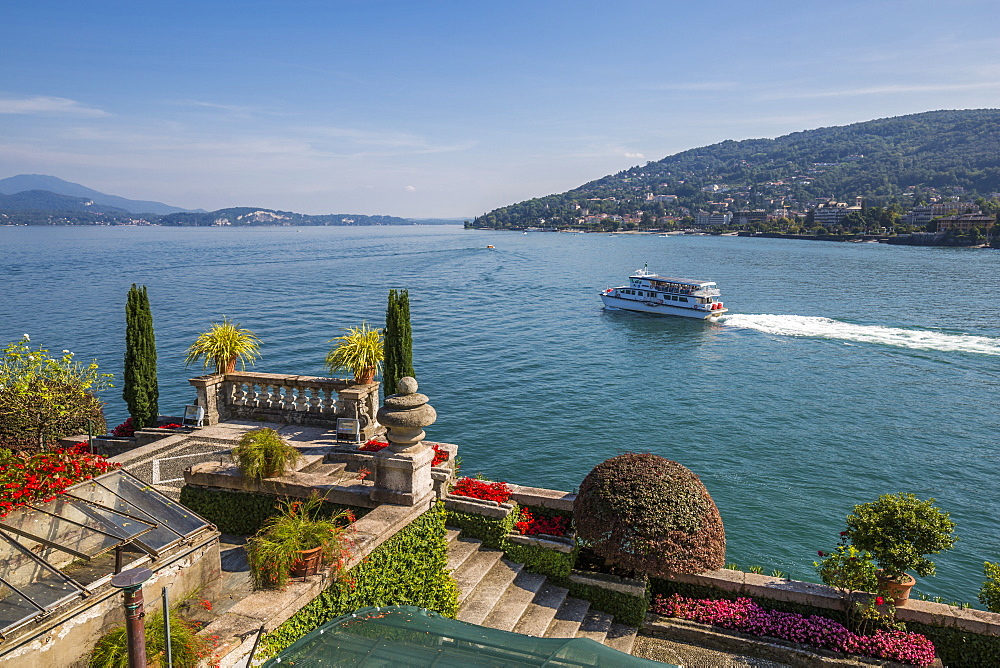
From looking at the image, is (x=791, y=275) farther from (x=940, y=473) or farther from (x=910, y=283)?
(x=940, y=473)

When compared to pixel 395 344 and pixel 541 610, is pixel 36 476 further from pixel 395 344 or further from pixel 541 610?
pixel 395 344

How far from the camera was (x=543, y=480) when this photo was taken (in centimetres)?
2188

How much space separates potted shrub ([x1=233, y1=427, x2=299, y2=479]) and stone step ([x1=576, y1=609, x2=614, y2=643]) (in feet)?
19.8

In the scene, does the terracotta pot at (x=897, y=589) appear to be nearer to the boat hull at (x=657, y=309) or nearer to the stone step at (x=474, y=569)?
the stone step at (x=474, y=569)

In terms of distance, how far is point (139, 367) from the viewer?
59.2 feet

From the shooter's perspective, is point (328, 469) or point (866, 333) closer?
point (328, 469)

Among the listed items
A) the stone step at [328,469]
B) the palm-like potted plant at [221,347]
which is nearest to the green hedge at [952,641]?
the stone step at [328,469]

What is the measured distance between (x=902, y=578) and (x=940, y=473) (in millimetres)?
17947

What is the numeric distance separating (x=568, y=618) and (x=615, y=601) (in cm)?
91

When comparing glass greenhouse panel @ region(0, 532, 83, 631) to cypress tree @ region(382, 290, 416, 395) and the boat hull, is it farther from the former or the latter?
the boat hull

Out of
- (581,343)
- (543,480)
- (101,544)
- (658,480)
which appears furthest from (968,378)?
(101,544)

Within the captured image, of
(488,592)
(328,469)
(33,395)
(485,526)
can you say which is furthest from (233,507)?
(33,395)

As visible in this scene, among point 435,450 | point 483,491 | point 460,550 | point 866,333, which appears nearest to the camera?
point 460,550

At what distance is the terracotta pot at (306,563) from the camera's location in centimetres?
750
